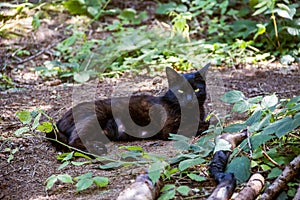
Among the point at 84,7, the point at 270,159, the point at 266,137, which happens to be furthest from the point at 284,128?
the point at 84,7

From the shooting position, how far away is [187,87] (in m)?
4.38

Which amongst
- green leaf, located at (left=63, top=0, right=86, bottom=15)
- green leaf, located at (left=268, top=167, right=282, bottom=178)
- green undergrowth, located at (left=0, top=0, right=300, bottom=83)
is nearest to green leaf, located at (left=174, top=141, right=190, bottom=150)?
green leaf, located at (left=268, top=167, right=282, bottom=178)

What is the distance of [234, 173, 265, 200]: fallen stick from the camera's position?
8.53ft

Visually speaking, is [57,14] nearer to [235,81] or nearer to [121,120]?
[235,81]

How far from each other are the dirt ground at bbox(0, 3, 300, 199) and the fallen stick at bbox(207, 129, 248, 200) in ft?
0.40

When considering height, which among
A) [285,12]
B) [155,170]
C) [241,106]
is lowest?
[155,170]

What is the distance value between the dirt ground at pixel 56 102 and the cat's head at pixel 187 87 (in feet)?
1.42

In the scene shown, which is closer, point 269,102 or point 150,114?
point 269,102

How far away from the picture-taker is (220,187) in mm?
2697

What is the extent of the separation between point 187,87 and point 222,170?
1.53 m

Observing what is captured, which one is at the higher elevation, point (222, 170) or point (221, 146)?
point (221, 146)

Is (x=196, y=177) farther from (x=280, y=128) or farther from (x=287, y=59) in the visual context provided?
(x=287, y=59)

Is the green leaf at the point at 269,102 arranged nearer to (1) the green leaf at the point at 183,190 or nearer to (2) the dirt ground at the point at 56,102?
(2) the dirt ground at the point at 56,102

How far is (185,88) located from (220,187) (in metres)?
1.78
